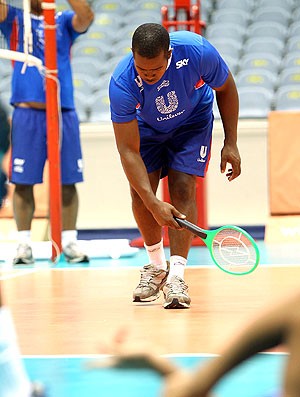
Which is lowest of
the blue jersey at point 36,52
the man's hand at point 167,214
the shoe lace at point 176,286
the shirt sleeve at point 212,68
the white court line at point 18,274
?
the white court line at point 18,274

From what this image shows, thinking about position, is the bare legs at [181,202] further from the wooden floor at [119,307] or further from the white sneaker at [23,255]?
the white sneaker at [23,255]

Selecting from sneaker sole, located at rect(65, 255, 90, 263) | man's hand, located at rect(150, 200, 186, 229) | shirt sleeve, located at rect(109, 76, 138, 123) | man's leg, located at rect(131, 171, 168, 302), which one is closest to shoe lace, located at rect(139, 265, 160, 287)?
man's leg, located at rect(131, 171, 168, 302)

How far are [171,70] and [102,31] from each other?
9.16 m

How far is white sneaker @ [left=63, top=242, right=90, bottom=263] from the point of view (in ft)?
25.0

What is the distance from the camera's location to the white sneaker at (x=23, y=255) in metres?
7.53

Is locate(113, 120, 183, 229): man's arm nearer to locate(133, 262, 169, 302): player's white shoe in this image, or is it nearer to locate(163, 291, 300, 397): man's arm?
locate(133, 262, 169, 302): player's white shoe

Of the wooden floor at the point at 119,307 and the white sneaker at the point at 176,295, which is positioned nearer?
the wooden floor at the point at 119,307

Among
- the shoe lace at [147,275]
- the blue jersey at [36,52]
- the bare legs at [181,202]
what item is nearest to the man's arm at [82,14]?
the blue jersey at [36,52]

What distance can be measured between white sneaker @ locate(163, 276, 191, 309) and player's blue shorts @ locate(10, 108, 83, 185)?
9.37ft

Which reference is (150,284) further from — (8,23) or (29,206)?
(8,23)

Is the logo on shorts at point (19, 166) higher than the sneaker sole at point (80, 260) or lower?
higher

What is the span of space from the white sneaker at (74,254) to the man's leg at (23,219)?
30 centimetres

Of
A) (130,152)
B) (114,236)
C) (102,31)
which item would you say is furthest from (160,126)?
(102,31)

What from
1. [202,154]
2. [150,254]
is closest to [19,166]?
[150,254]
